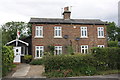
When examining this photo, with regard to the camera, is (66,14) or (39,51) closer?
(39,51)

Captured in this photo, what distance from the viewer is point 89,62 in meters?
12.9

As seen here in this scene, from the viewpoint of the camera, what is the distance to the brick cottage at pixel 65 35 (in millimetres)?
21641

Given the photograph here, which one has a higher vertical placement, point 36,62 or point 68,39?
point 68,39

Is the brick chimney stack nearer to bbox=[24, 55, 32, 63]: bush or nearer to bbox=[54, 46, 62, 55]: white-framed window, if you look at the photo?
bbox=[54, 46, 62, 55]: white-framed window

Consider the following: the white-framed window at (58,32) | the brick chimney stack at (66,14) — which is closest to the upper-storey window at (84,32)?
the brick chimney stack at (66,14)

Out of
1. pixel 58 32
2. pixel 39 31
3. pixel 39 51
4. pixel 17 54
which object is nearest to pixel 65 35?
pixel 58 32

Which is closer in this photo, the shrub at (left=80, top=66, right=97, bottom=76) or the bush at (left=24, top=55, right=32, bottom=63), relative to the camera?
the shrub at (left=80, top=66, right=97, bottom=76)

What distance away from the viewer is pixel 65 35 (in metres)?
22.2

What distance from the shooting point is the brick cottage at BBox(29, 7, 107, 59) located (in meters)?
21.6

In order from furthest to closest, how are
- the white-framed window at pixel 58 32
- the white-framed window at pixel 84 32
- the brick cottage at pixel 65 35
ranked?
the white-framed window at pixel 84 32 < the white-framed window at pixel 58 32 < the brick cottage at pixel 65 35

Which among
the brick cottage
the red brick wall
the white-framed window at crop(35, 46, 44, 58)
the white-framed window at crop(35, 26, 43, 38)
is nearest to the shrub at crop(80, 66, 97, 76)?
the brick cottage

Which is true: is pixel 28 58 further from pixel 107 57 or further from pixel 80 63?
pixel 107 57

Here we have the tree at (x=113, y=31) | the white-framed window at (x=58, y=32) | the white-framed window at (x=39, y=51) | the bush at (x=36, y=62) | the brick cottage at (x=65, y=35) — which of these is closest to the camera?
the bush at (x=36, y=62)

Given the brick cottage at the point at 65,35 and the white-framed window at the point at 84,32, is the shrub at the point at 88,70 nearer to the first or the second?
the brick cottage at the point at 65,35
